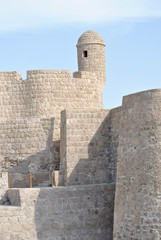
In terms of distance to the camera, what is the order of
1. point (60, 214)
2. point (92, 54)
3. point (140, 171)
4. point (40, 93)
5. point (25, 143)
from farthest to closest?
1. point (92, 54)
2. point (40, 93)
3. point (25, 143)
4. point (60, 214)
5. point (140, 171)

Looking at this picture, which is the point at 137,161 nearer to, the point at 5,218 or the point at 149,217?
the point at 149,217

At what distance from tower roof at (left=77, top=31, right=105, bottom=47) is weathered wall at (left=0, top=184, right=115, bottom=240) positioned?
977cm

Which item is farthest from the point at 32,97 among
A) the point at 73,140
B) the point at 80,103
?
the point at 73,140

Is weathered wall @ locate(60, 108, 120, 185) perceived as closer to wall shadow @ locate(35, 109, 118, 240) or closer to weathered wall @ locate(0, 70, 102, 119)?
wall shadow @ locate(35, 109, 118, 240)

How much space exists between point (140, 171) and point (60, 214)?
10.7 feet

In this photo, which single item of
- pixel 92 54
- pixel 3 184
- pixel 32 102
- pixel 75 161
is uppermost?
pixel 92 54

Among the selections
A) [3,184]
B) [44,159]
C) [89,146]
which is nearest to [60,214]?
[3,184]

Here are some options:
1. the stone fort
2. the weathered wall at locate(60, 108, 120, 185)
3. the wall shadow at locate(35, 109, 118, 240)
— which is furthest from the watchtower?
the wall shadow at locate(35, 109, 118, 240)

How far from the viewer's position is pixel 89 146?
1772 cm

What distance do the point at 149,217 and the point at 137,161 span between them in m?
1.44

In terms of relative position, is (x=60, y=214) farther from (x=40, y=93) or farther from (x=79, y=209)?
(x=40, y=93)

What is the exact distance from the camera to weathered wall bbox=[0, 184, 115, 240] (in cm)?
1559

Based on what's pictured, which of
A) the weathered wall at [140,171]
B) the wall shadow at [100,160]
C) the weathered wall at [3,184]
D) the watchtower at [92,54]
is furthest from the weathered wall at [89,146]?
the watchtower at [92,54]

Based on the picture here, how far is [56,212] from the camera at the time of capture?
1609 cm
